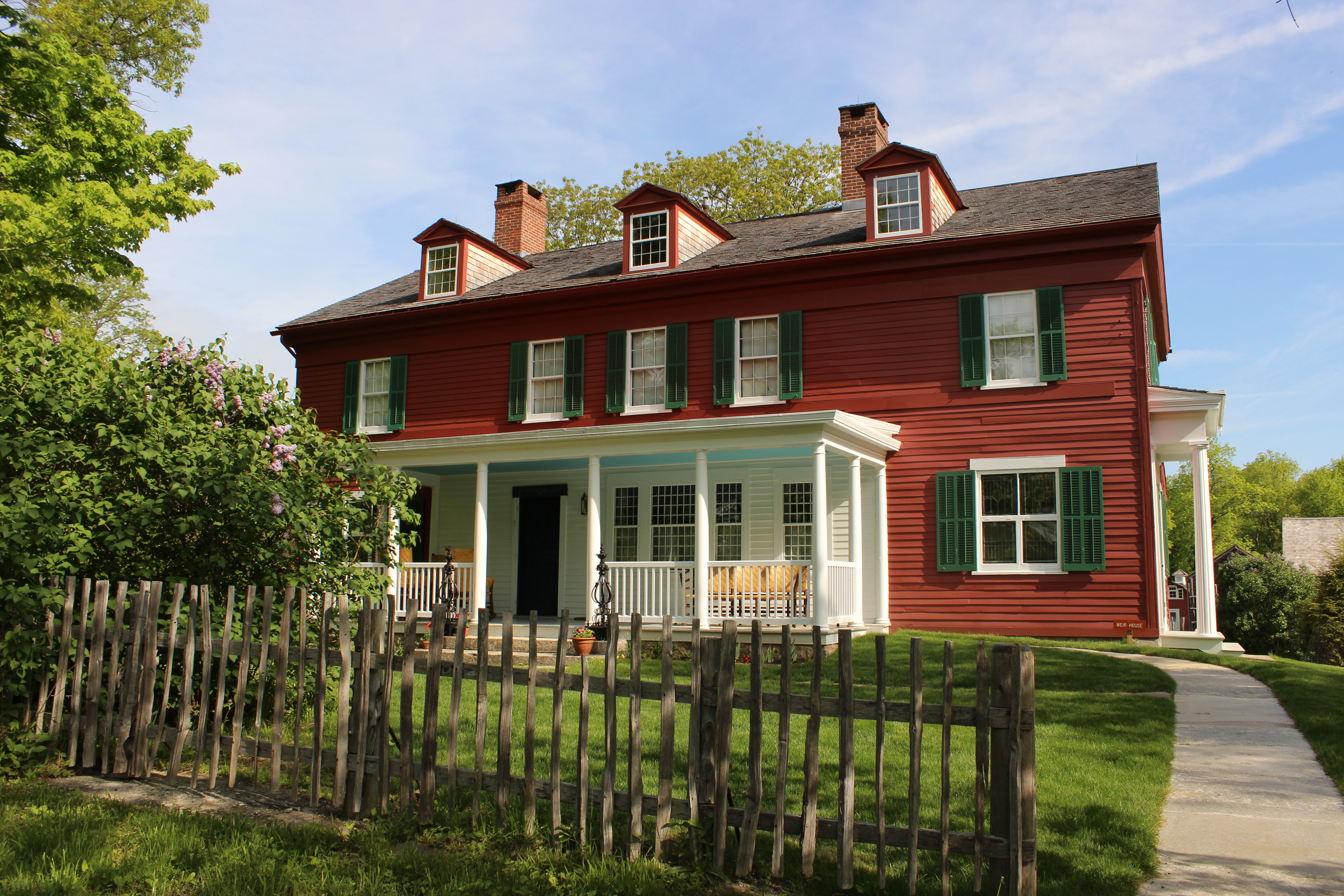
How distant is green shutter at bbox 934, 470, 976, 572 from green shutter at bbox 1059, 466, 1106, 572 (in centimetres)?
124

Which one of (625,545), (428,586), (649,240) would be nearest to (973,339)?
(649,240)

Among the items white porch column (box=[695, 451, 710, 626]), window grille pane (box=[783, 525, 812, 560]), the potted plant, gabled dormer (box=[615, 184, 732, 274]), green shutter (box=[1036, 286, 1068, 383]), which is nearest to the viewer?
the potted plant

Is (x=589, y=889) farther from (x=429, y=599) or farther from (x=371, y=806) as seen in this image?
(x=429, y=599)

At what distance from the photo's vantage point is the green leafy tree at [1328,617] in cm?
2056

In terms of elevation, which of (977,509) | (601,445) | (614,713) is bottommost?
(614,713)

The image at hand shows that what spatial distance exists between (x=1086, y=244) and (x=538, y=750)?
11.5 m

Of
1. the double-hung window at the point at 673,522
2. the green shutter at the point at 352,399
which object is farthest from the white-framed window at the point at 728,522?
the green shutter at the point at 352,399

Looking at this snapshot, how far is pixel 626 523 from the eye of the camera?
17.4m

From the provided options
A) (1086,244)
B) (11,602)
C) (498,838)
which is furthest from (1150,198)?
(11,602)

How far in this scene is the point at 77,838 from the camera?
4.64m

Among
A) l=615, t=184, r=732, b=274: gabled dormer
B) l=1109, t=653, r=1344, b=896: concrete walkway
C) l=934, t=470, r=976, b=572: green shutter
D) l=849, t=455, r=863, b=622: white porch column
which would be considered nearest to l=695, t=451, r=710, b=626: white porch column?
l=849, t=455, r=863, b=622: white porch column

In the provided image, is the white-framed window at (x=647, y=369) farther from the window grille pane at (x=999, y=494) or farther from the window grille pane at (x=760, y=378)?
the window grille pane at (x=999, y=494)

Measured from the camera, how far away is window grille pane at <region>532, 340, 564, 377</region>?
714 inches

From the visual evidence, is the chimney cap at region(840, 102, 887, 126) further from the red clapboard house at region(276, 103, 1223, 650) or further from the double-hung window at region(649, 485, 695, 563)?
the double-hung window at region(649, 485, 695, 563)
